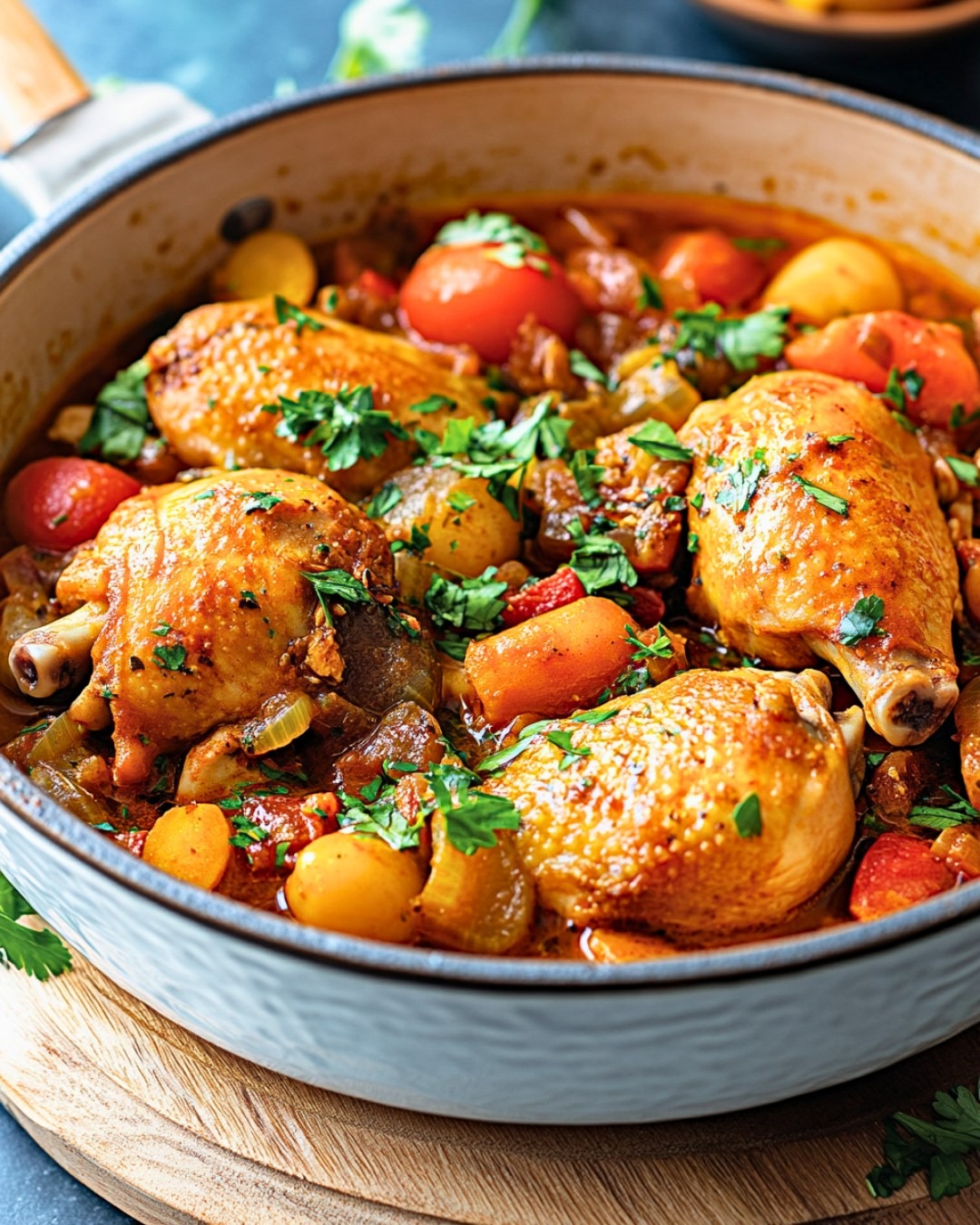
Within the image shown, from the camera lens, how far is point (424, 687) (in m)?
2.53

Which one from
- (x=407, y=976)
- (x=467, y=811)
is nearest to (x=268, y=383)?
(x=467, y=811)

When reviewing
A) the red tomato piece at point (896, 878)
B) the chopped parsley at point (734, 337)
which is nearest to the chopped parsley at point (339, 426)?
the chopped parsley at point (734, 337)

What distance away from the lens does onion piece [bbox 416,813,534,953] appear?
7.04ft

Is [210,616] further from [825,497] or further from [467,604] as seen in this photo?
[825,497]

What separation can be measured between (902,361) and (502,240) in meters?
1.02

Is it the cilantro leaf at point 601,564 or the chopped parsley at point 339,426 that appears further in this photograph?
the chopped parsley at point 339,426

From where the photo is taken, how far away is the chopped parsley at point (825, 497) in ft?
8.06

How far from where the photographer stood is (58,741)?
8.16ft

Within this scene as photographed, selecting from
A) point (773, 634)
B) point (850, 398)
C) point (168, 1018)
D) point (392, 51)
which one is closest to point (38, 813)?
point (168, 1018)

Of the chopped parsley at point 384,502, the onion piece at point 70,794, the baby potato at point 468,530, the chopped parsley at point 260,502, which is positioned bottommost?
the baby potato at point 468,530

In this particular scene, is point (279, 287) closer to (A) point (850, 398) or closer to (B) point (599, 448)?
(B) point (599, 448)

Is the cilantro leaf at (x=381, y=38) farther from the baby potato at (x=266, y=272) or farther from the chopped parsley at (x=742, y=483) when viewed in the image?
the chopped parsley at (x=742, y=483)

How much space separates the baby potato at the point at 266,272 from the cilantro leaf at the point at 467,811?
1.62 metres

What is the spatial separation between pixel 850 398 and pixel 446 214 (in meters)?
1.48
